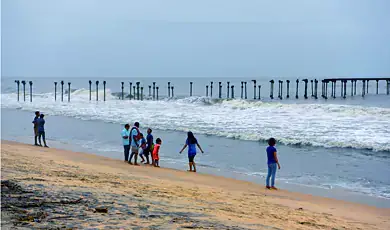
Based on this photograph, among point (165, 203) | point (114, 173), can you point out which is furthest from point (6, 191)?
point (114, 173)

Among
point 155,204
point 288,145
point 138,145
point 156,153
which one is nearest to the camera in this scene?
point 155,204

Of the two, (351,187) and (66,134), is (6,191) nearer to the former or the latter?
(351,187)

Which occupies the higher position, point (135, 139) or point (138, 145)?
point (135, 139)

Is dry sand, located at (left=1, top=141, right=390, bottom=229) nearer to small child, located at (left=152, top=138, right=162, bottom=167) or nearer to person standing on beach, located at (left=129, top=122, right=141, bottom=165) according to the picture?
small child, located at (left=152, top=138, right=162, bottom=167)

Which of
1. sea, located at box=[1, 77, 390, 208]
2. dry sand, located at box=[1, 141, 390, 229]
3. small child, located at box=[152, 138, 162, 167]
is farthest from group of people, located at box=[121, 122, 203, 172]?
dry sand, located at box=[1, 141, 390, 229]

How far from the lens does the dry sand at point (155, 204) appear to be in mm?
6859

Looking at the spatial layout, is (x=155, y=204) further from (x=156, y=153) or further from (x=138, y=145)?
(x=138, y=145)

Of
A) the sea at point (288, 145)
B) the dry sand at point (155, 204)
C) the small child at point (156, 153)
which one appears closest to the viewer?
the dry sand at point (155, 204)

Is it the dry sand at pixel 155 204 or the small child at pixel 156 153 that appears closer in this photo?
the dry sand at pixel 155 204

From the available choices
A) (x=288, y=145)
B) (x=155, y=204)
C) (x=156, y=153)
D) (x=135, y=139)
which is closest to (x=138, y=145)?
(x=135, y=139)

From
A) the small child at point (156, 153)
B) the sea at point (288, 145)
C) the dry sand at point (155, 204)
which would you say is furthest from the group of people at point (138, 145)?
the dry sand at point (155, 204)

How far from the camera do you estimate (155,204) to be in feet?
27.0

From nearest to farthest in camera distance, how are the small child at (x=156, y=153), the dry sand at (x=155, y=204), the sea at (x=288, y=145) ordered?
the dry sand at (x=155, y=204) → the sea at (x=288, y=145) → the small child at (x=156, y=153)

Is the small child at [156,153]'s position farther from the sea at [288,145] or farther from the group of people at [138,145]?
the sea at [288,145]
